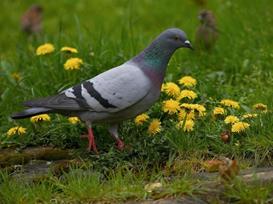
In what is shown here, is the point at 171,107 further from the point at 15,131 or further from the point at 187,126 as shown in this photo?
the point at 15,131

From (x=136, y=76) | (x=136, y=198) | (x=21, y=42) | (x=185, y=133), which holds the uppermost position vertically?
(x=21, y=42)

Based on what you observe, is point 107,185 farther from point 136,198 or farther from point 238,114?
point 238,114

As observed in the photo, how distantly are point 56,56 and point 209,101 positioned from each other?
1541 mm

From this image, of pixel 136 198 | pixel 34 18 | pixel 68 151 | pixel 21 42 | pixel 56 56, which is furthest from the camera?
pixel 34 18

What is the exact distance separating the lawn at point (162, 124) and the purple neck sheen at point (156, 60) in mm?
354

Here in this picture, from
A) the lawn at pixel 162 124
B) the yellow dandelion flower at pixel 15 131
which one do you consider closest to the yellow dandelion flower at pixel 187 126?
the lawn at pixel 162 124

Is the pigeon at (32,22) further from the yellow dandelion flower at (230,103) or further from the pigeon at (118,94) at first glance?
the yellow dandelion flower at (230,103)

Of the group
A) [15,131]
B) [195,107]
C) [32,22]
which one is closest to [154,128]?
[195,107]

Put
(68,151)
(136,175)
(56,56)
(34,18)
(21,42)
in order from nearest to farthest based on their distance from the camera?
(136,175)
(68,151)
(56,56)
(21,42)
(34,18)

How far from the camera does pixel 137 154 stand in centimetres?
458

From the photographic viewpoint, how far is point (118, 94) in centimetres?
454

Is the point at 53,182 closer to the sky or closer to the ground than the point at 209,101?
closer to the ground

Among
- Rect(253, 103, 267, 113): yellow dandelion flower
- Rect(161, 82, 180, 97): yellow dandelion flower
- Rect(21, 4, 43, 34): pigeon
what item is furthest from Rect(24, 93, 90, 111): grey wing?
Rect(21, 4, 43, 34): pigeon

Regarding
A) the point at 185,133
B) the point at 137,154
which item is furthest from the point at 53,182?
the point at 185,133
